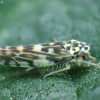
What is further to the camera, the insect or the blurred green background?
the insect

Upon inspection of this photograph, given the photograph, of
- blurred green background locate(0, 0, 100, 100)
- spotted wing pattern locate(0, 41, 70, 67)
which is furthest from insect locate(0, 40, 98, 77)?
blurred green background locate(0, 0, 100, 100)

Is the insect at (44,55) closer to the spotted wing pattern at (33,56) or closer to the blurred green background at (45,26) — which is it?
the spotted wing pattern at (33,56)

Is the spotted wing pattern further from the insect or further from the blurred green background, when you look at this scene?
the blurred green background

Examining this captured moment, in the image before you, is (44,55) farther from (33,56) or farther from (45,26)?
(45,26)

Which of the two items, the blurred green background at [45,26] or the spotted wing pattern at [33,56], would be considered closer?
the blurred green background at [45,26]

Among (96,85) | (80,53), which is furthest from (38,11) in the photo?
(96,85)

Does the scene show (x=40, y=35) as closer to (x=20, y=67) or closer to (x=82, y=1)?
(x=20, y=67)

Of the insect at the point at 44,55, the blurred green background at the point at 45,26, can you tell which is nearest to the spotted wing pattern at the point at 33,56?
the insect at the point at 44,55

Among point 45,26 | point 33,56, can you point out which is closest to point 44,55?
point 33,56
